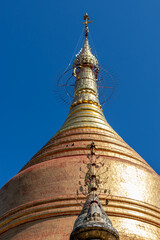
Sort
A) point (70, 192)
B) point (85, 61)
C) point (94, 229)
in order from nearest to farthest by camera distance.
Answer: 1. point (94, 229)
2. point (70, 192)
3. point (85, 61)

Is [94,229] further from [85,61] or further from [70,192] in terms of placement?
[85,61]

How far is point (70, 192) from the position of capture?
9.38 meters

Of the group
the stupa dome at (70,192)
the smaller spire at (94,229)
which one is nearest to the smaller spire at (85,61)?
the stupa dome at (70,192)

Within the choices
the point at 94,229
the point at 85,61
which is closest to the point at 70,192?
the point at 94,229

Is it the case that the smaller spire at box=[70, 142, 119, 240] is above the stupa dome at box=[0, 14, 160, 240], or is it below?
below

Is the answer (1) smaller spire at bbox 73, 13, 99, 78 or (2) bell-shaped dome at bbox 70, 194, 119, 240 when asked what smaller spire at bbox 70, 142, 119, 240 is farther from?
(1) smaller spire at bbox 73, 13, 99, 78

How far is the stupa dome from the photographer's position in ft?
28.9

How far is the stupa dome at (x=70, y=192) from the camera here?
882 cm

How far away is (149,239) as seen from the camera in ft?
28.1

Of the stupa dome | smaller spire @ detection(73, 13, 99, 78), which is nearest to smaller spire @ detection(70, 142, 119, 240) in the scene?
the stupa dome

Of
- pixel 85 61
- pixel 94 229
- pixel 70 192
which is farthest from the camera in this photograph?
pixel 85 61

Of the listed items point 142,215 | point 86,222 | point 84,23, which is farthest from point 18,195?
point 84,23

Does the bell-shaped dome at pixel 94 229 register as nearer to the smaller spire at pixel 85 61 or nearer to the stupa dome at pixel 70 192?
the stupa dome at pixel 70 192

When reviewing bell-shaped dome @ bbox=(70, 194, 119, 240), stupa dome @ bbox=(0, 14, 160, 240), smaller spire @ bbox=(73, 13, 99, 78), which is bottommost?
bell-shaped dome @ bbox=(70, 194, 119, 240)
